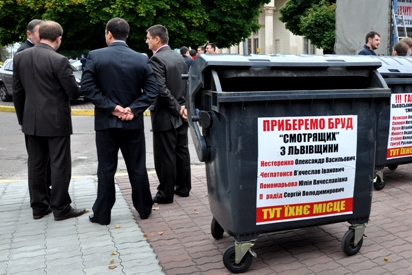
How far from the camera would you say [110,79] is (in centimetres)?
482

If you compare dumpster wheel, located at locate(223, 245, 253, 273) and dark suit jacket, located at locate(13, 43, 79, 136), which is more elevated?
dark suit jacket, located at locate(13, 43, 79, 136)

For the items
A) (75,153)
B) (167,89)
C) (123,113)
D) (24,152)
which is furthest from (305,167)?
(24,152)

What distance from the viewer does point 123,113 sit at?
15.8ft

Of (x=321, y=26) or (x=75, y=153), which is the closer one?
(x=75, y=153)

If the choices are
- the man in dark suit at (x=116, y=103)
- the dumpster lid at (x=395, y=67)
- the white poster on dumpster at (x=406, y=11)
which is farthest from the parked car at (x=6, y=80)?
the man in dark suit at (x=116, y=103)

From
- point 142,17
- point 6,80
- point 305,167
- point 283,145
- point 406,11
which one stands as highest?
point 142,17

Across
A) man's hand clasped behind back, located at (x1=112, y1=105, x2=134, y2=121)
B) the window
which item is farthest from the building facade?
man's hand clasped behind back, located at (x1=112, y1=105, x2=134, y2=121)

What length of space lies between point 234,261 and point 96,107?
2.01m

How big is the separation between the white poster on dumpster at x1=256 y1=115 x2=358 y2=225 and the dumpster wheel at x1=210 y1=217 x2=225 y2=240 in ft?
2.46

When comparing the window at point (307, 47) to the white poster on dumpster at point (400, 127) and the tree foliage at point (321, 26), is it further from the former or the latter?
the white poster on dumpster at point (400, 127)

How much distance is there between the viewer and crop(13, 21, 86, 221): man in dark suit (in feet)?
16.4

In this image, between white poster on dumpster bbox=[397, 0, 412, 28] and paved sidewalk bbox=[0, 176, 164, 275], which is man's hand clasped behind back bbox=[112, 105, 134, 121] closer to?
paved sidewalk bbox=[0, 176, 164, 275]

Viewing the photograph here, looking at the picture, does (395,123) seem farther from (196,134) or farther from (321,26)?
(321,26)

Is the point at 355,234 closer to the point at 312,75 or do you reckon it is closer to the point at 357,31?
the point at 312,75
